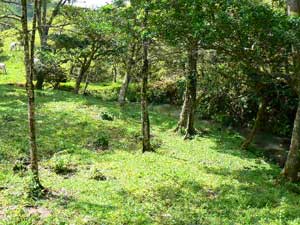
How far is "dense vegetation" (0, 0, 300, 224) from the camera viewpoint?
1326 centimetres

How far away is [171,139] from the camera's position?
83.8 ft

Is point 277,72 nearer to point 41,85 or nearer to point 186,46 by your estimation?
point 186,46

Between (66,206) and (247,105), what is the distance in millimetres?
20635

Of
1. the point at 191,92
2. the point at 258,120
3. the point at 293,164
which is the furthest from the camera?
the point at 191,92

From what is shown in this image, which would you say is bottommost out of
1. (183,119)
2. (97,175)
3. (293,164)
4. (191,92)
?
Result: (97,175)

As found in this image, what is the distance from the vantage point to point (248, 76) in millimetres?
21797

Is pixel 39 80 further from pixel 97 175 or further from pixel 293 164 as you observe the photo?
pixel 293 164

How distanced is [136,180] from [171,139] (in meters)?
9.81

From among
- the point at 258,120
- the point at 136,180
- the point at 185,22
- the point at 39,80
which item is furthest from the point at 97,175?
the point at 39,80

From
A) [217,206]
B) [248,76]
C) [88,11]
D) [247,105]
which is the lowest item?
[217,206]

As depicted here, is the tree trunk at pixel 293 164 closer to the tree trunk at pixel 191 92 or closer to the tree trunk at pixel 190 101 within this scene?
the tree trunk at pixel 190 101

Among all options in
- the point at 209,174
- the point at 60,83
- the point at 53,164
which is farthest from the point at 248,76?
the point at 60,83

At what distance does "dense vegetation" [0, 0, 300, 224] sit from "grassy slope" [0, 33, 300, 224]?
51 mm

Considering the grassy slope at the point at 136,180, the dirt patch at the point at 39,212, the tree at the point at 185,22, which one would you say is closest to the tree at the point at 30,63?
the grassy slope at the point at 136,180
